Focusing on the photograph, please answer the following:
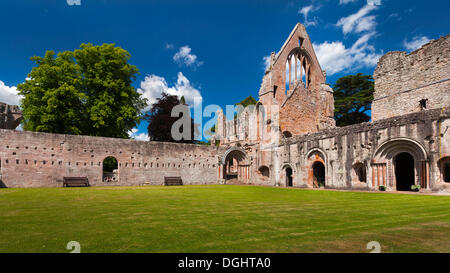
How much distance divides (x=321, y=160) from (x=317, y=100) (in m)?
A: 13.9

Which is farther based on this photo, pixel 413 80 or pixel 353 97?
pixel 353 97

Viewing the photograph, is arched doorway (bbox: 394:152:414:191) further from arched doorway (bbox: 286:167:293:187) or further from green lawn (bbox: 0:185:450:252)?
green lawn (bbox: 0:185:450:252)

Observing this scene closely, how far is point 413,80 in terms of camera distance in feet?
74.6

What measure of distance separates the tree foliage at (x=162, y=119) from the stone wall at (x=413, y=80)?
71.0 ft

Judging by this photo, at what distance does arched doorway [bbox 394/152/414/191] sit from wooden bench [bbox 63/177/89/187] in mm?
20982

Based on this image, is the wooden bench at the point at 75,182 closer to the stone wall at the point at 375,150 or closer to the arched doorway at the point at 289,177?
the stone wall at the point at 375,150

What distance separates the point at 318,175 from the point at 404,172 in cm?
625

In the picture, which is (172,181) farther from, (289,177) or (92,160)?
(289,177)

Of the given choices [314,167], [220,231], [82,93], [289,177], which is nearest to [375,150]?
[314,167]

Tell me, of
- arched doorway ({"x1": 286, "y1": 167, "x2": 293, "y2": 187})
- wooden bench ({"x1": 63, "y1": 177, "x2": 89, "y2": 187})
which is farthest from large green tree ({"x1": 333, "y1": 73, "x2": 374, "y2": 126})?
wooden bench ({"x1": 63, "y1": 177, "x2": 89, "y2": 187})

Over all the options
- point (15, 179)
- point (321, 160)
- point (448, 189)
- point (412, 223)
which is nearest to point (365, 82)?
point (321, 160)

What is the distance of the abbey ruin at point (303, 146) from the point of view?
52.0ft
